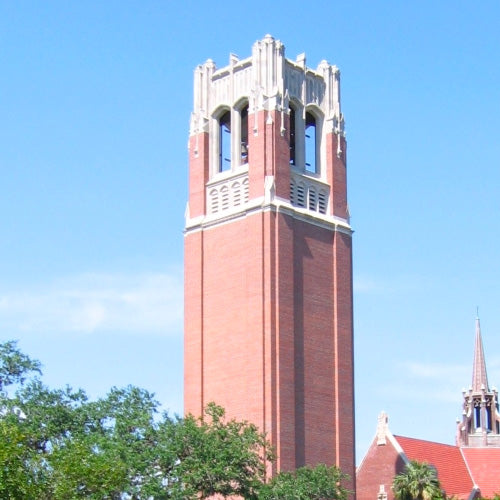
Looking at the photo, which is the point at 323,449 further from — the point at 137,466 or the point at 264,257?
the point at 137,466

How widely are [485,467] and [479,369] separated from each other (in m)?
11.0

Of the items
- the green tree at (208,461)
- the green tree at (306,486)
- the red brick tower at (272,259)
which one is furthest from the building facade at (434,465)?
the green tree at (208,461)

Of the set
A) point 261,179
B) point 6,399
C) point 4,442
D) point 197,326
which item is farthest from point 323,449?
point 4,442

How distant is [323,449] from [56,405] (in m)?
15.5

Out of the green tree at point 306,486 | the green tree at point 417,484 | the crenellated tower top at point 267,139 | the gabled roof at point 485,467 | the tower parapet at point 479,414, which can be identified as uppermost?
the crenellated tower top at point 267,139

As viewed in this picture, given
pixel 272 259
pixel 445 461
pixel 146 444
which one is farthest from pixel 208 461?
pixel 445 461

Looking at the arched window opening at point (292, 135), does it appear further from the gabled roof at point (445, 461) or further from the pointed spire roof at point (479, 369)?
the pointed spire roof at point (479, 369)

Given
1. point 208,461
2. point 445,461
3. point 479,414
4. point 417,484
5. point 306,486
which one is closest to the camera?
point 208,461

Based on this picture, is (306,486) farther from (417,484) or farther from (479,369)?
(479,369)

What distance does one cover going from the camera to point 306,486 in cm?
4647

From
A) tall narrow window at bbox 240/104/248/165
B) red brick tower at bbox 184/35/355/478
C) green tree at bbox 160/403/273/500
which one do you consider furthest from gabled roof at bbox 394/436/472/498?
green tree at bbox 160/403/273/500

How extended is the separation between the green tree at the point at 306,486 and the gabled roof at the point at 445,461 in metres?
23.6

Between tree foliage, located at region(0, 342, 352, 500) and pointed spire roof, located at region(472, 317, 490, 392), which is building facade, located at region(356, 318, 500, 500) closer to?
pointed spire roof, located at region(472, 317, 490, 392)

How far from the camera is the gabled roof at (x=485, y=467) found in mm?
74125
